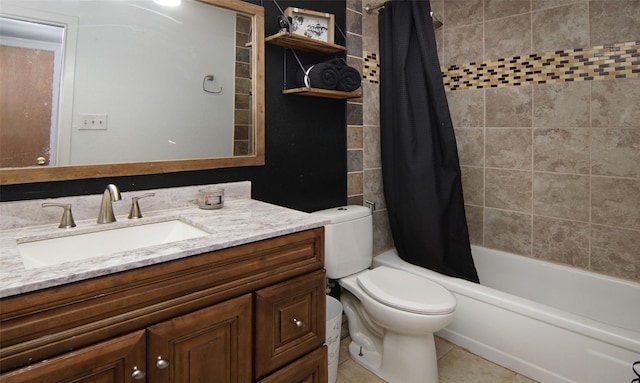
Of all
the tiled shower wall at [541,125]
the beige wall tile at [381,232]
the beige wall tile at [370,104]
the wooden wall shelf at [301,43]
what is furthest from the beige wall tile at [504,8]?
the beige wall tile at [381,232]

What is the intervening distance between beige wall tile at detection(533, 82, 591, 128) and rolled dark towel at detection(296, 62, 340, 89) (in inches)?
49.5

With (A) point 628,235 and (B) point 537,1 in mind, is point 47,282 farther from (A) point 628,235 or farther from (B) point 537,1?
(B) point 537,1

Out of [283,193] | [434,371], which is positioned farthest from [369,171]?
[434,371]

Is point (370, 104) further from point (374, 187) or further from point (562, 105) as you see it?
point (562, 105)

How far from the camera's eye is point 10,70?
1202 mm

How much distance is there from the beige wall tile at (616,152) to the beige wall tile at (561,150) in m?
0.04

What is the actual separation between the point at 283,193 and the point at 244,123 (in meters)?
0.42

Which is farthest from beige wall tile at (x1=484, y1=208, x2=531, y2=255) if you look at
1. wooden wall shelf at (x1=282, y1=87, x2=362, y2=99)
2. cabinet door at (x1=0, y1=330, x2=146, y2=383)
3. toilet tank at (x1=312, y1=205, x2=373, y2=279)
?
cabinet door at (x1=0, y1=330, x2=146, y2=383)

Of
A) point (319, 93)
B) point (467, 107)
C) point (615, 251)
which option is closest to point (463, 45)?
point (467, 107)

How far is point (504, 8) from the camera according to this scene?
2328mm

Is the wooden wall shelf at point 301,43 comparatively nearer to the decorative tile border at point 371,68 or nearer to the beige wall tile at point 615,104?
the decorative tile border at point 371,68

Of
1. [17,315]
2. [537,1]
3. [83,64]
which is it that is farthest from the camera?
[537,1]

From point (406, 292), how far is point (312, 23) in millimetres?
1464

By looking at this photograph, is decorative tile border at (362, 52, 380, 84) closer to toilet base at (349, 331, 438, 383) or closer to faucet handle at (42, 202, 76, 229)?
toilet base at (349, 331, 438, 383)
